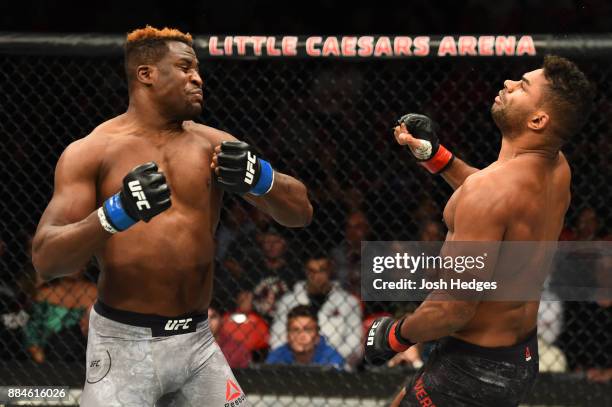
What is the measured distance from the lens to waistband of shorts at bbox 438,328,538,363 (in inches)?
103

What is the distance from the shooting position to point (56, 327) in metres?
3.99

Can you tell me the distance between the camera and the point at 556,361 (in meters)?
3.84

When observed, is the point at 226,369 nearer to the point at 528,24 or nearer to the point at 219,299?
the point at 219,299

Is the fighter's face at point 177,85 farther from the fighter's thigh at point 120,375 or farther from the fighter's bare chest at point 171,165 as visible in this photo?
the fighter's thigh at point 120,375

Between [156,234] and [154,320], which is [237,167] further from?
[154,320]

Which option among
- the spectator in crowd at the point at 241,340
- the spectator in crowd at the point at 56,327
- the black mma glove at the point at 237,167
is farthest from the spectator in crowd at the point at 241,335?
the black mma glove at the point at 237,167

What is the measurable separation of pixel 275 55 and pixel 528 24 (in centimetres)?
182

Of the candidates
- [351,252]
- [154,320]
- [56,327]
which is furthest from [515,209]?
[56,327]

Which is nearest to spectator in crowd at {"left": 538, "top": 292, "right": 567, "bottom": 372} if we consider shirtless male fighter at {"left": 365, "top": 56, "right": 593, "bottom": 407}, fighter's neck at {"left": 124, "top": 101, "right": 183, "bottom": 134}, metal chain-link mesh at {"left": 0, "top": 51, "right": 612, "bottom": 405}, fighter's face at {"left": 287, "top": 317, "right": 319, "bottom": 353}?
metal chain-link mesh at {"left": 0, "top": 51, "right": 612, "bottom": 405}

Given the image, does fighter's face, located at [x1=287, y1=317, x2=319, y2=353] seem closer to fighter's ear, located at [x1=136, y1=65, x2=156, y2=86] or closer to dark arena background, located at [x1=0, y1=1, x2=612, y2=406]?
dark arena background, located at [x1=0, y1=1, x2=612, y2=406]

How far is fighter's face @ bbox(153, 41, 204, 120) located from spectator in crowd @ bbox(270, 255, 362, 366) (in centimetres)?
140
